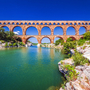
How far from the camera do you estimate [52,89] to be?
3266 millimetres

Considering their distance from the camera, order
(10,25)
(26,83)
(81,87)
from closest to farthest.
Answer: (81,87) < (26,83) < (10,25)

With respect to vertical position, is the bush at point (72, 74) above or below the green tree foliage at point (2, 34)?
below

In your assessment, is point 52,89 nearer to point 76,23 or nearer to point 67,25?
point 67,25

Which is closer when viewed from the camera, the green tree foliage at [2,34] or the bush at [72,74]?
the bush at [72,74]

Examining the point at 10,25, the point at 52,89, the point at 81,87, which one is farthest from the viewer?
the point at 10,25

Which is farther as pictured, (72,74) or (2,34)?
(2,34)

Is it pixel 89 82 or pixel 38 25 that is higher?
pixel 38 25

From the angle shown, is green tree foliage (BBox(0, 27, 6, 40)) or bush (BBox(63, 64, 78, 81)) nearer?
bush (BBox(63, 64, 78, 81))

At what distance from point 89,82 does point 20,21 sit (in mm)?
42119

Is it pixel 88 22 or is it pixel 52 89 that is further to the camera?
pixel 88 22

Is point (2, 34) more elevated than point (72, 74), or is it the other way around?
point (2, 34)

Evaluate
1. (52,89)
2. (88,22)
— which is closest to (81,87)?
(52,89)

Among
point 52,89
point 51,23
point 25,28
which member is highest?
point 51,23

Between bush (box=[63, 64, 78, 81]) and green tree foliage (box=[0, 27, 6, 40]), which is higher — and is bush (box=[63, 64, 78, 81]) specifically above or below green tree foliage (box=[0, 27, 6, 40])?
below
